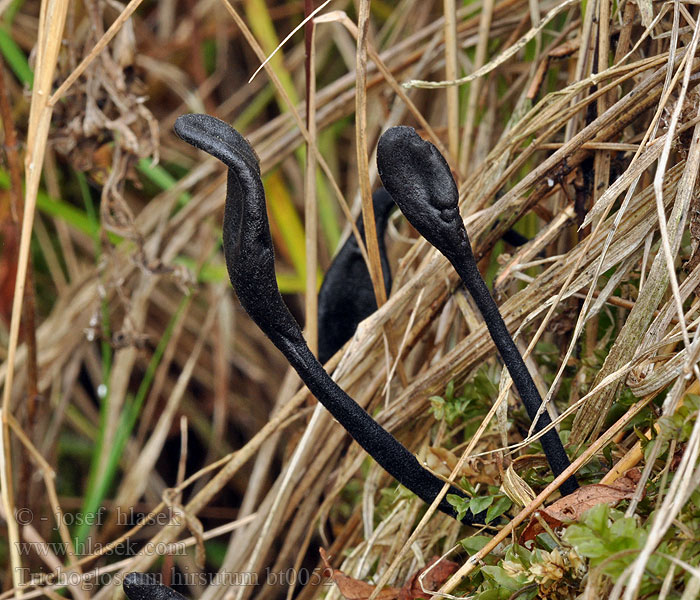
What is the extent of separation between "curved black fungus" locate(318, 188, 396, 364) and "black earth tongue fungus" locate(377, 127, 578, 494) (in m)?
0.29

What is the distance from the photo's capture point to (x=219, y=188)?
145 cm

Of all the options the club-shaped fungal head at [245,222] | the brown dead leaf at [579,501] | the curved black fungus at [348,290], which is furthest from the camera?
the curved black fungus at [348,290]

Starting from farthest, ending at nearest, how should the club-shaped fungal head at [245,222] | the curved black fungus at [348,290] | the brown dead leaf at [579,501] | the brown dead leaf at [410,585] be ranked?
1. the curved black fungus at [348,290]
2. the brown dead leaf at [410,585]
3. the brown dead leaf at [579,501]
4. the club-shaped fungal head at [245,222]

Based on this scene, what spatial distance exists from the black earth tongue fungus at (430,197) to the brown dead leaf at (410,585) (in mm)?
259

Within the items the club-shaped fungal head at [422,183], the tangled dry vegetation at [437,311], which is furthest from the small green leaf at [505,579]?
the club-shaped fungal head at [422,183]

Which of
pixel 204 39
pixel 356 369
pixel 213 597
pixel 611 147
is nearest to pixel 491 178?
pixel 611 147

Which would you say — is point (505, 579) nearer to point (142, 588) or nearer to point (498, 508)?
point (498, 508)

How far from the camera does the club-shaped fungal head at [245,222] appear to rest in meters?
0.53

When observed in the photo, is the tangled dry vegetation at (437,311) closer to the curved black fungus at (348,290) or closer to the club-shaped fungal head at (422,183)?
the curved black fungus at (348,290)

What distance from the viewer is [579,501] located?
0.65m

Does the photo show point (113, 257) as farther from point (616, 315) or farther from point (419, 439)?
point (616, 315)

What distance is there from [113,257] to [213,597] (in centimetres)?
59

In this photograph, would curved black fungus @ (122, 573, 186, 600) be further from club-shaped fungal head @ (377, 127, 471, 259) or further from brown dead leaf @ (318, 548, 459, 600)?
club-shaped fungal head @ (377, 127, 471, 259)

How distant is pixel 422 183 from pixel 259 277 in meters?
0.15
